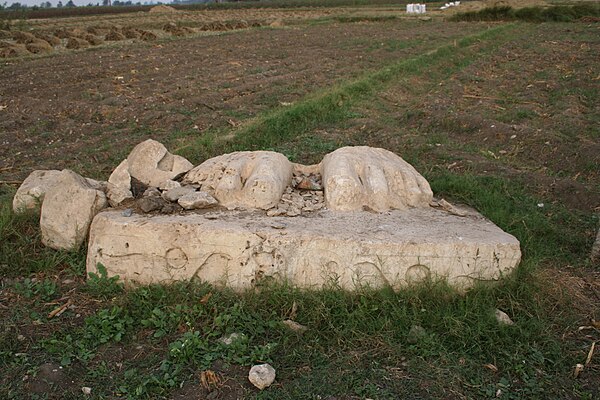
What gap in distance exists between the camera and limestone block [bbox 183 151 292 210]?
4258mm

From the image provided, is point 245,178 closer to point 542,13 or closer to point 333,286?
point 333,286

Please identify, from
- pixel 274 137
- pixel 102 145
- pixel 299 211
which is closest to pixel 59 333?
pixel 299 211

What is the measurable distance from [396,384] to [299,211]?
161 centimetres

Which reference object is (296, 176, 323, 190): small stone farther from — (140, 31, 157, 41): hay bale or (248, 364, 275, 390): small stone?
(140, 31, 157, 41): hay bale

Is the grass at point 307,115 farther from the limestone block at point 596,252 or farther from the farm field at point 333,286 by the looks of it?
the limestone block at point 596,252

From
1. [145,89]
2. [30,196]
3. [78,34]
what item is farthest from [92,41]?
[30,196]

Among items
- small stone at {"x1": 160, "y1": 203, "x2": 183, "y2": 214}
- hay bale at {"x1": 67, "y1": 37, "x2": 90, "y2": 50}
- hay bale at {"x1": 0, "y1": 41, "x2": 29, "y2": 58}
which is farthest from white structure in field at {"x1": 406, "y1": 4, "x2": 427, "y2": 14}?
small stone at {"x1": 160, "y1": 203, "x2": 183, "y2": 214}

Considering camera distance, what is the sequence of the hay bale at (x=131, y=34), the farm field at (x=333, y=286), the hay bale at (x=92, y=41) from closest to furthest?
the farm field at (x=333, y=286)
the hay bale at (x=92, y=41)
the hay bale at (x=131, y=34)

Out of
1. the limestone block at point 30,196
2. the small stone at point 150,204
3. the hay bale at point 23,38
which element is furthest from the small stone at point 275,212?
the hay bale at point 23,38

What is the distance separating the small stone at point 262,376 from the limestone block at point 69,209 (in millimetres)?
1958

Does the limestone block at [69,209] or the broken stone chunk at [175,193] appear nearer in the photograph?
the limestone block at [69,209]

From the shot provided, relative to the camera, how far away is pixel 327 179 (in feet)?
14.3

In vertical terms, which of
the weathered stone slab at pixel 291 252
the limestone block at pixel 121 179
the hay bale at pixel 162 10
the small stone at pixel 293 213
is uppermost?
the hay bale at pixel 162 10

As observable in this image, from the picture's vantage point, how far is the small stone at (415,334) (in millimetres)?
3404
